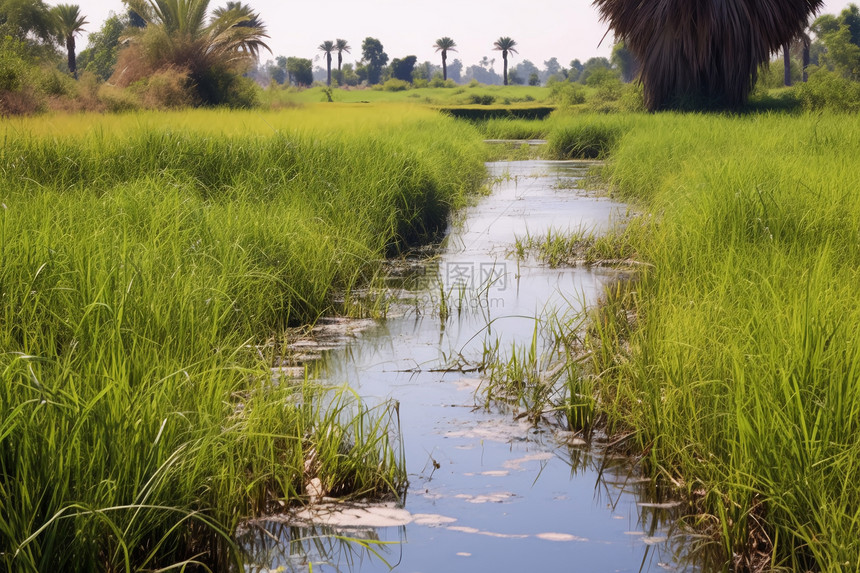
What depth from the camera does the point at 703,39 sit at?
67.4 feet

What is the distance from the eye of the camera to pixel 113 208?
5.33 m

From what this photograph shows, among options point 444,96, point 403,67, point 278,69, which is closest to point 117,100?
point 444,96

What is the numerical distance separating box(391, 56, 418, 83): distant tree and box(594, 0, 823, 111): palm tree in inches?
2722

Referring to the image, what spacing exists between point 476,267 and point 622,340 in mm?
2869

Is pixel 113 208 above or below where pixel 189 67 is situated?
below

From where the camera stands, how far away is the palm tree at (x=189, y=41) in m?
25.8

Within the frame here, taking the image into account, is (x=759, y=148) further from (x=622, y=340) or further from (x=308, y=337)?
(x=308, y=337)

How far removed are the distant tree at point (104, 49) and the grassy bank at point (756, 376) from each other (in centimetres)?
5527

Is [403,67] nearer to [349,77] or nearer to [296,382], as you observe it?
[349,77]

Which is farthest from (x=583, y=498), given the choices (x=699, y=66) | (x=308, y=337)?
(x=699, y=66)

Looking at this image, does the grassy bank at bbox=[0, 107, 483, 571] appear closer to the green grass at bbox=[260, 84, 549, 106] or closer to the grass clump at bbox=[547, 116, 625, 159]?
the grass clump at bbox=[547, 116, 625, 159]

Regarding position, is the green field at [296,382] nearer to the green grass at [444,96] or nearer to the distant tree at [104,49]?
the green grass at [444,96]

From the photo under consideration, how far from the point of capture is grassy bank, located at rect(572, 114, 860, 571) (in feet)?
8.28

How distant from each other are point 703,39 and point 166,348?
19880 mm
